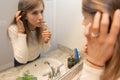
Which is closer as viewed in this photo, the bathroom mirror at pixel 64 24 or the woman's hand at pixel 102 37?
the woman's hand at pixel 102 37

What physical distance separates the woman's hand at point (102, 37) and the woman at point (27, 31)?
465 millimetres

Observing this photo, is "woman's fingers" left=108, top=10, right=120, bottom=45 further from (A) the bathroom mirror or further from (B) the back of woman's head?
(A) the bathroom mirror

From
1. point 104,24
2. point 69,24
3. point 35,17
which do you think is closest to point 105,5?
point 104,24

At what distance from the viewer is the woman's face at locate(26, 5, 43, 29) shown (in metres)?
0.88

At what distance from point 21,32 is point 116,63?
0.55m

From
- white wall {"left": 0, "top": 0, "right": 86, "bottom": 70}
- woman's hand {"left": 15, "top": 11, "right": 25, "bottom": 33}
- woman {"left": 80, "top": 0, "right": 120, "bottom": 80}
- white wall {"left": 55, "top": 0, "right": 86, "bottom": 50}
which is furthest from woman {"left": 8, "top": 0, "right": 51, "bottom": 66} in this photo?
woman {"left": 80, "top": 0, "right": 120, "bottom": 80}

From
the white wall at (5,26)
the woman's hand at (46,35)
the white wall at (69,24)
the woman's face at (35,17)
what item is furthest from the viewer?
the white wall at (69,24)

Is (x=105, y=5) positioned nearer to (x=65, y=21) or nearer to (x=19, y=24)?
(x=19, y=24)

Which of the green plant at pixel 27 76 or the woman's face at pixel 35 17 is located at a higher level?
the woman's face at pixel 35 17

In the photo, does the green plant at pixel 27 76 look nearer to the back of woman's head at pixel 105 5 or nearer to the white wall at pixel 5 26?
the white wall at pixel 5 26

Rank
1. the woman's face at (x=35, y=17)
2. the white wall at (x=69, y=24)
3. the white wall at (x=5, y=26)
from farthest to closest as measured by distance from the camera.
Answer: the white wall at (x=69, y=24) → the woman's face at (x=35, y=17) → the white wall at (x=5, y=26)

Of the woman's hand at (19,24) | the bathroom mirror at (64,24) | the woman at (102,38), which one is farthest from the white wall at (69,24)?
the woman at (102,38)

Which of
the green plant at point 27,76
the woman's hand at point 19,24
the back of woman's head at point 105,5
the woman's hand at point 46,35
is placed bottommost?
the green plant at point 27,76

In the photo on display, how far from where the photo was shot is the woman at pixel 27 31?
85 cm
